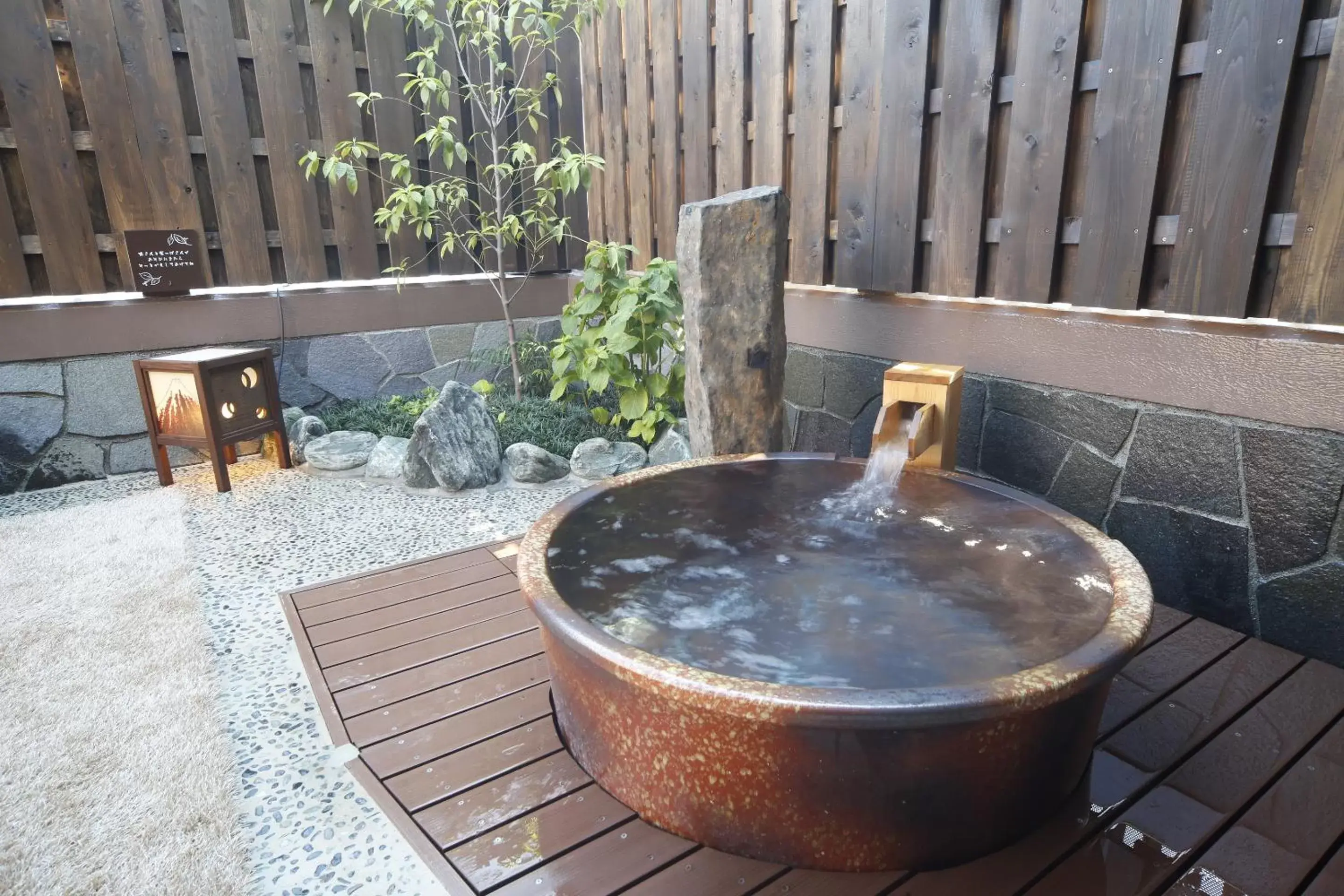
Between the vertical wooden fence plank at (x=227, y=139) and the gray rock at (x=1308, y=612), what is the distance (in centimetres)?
515

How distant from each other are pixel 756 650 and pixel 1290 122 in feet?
6.74

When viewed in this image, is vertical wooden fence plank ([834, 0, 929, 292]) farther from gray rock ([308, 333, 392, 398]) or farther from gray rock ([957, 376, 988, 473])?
gray rock ([308, 333, 392, 398])

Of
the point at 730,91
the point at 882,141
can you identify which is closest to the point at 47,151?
the point at 730,91

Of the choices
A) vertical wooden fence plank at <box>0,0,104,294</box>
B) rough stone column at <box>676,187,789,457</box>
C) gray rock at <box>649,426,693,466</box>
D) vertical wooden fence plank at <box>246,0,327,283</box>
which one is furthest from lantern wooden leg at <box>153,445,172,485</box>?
rough stone column at <box>676,187,789,457</box>

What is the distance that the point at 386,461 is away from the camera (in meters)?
4.18

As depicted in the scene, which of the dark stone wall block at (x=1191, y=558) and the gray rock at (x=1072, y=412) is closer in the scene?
the dark stone wall block at (x=1191, y=558)

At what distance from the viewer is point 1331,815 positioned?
1.60m

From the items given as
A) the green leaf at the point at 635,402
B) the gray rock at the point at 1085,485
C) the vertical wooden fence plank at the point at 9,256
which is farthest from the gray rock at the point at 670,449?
the vertical wooden fence plank at the point at 9,256

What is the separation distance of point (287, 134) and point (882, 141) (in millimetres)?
3570

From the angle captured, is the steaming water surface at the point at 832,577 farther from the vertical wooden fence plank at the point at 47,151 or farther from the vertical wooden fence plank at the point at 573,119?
the vertical wooden fence plank at the point at 47,151

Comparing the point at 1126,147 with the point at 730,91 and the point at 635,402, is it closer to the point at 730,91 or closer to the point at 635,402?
the point at 730,91

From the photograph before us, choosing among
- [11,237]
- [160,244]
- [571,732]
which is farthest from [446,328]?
[571,732]

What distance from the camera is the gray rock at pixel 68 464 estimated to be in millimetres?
4117

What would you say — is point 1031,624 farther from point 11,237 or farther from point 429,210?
point 11,237
